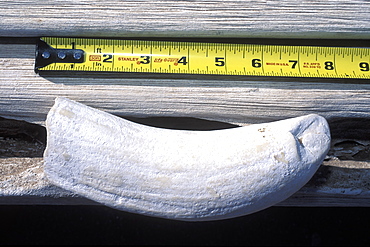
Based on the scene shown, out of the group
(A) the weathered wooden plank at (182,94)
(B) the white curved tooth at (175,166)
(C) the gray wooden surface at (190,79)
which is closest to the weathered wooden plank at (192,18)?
(C) the gray wooden surface at (190,79)

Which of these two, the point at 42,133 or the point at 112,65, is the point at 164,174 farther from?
the point at 42,133

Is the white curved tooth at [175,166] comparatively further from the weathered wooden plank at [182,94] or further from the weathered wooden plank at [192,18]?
the weathered wooden plank at [192,18]

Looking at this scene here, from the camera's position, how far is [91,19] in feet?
3.69

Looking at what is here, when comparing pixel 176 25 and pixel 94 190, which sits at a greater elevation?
pixel 176 25

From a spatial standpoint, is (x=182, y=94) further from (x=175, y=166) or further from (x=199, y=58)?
(x=175, y=166)

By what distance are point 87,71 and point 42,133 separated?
1.04 feet

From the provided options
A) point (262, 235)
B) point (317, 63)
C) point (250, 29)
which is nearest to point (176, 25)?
point (250, 29)

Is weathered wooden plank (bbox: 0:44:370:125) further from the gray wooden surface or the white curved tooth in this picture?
the white curved tooth

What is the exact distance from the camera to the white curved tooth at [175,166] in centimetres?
96

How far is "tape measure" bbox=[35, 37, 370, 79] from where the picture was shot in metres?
1.12

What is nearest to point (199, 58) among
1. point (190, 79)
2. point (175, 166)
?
point (190, 79)

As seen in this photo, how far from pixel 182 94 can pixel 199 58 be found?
0.13m

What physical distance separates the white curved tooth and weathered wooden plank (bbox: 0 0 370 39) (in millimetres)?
299

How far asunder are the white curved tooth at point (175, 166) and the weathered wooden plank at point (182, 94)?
0.14 m
